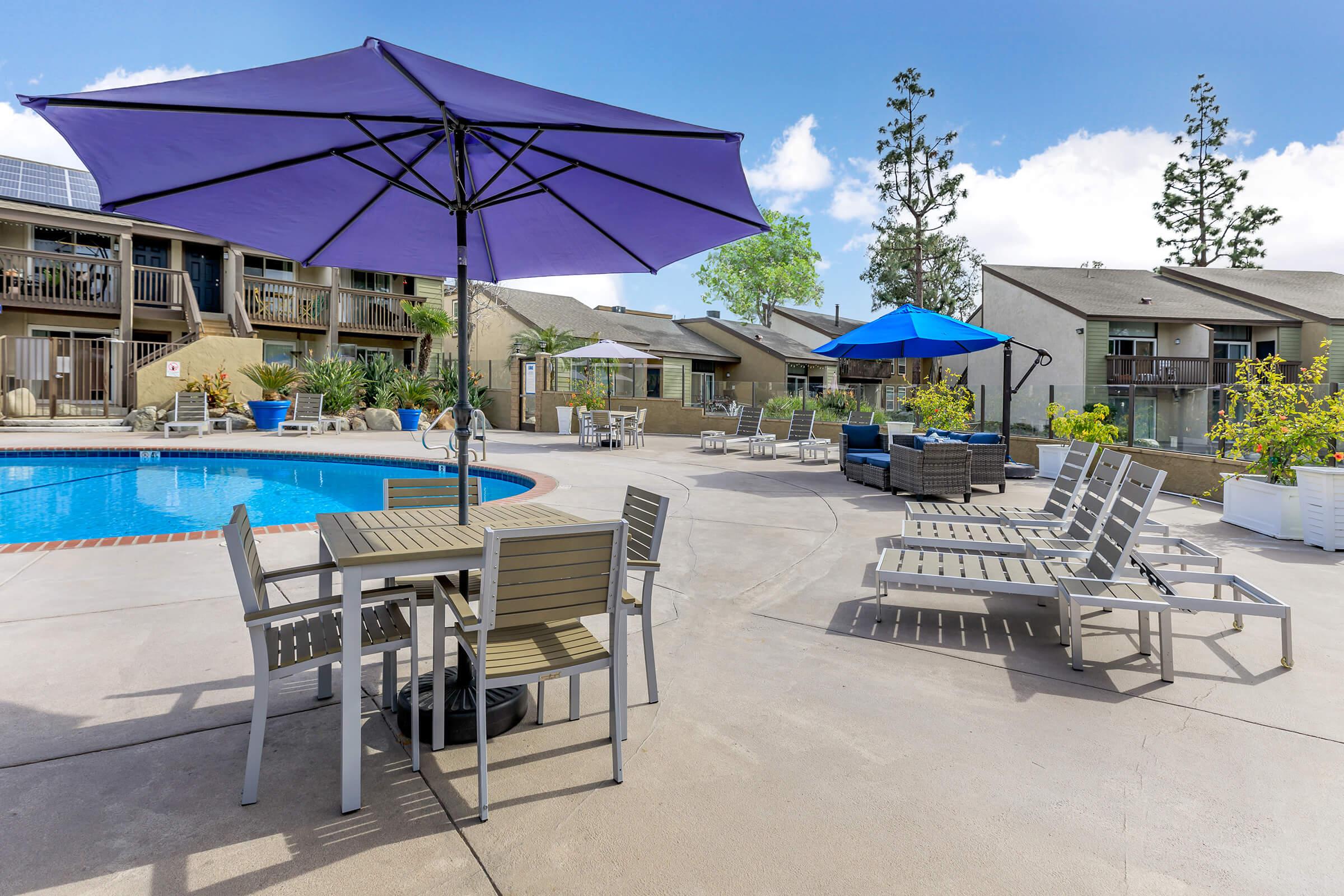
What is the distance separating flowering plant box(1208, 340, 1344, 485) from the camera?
6875mm

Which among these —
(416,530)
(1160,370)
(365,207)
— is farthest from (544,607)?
(1160,370)

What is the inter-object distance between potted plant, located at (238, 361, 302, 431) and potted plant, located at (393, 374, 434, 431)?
267cm

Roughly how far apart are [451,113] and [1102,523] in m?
4.48

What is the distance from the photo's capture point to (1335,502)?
612 cm

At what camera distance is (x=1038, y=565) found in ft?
13.8

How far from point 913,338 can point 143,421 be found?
57.8 ft

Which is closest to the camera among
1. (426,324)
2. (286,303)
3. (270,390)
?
(270,390)

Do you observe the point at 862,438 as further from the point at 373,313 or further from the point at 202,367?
the point at 373,313

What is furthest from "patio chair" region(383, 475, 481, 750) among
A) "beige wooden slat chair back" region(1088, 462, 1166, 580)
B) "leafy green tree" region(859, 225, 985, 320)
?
"leafy green tree" region(859, 225, 985, 320)

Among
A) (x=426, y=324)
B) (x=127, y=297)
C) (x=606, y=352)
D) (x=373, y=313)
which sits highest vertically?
(x=373, y=313)

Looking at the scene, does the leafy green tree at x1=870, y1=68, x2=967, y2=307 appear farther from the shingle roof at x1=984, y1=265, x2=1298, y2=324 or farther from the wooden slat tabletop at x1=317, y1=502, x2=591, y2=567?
the wooden slat tabletop at x1=317, y1=502, x2=591, y2=567

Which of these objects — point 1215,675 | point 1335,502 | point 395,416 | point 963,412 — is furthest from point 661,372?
point 1215,675

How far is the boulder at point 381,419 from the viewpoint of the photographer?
1966 cm

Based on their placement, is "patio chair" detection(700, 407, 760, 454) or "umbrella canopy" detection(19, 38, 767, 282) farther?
"patio chair" detection(700, 407, 760, 454)
